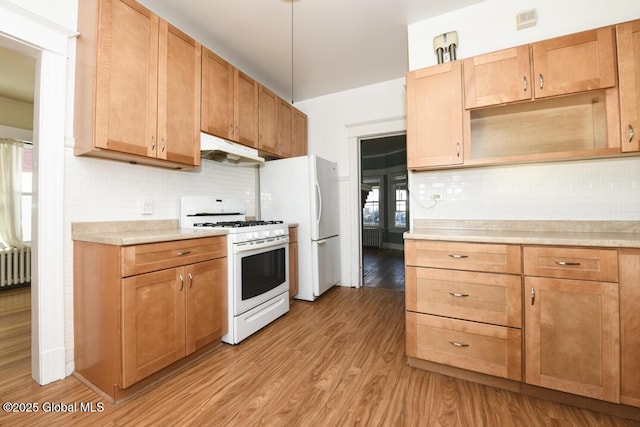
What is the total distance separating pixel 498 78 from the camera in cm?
190

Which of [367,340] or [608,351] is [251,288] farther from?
[608,351]

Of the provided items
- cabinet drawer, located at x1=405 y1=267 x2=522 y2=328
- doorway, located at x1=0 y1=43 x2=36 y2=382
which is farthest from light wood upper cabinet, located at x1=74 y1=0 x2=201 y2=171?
doorway, located at x1=0 y1=43 x2=36 y2=382

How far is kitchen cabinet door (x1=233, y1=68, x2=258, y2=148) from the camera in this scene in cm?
270

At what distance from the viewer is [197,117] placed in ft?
7.45

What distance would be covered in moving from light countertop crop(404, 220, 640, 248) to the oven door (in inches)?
50.8

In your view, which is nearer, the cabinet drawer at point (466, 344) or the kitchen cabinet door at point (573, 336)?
the kitchen cabinet door at point (573, 336)

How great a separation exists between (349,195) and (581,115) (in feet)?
7.95

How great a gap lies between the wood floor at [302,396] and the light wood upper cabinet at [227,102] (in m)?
1.92

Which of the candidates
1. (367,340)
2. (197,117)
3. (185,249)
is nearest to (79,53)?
(197,117)

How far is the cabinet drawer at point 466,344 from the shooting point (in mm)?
1584

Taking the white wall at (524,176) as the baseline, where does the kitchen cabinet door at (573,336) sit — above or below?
below

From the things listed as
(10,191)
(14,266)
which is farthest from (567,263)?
(10,191)

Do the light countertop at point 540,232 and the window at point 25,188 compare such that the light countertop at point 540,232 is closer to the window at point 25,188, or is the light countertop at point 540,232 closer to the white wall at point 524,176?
the white wall at point 524,176

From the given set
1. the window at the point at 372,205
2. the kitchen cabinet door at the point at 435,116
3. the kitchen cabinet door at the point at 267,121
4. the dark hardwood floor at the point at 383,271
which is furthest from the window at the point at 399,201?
the kitchen cabinet door at the point at 435,116
